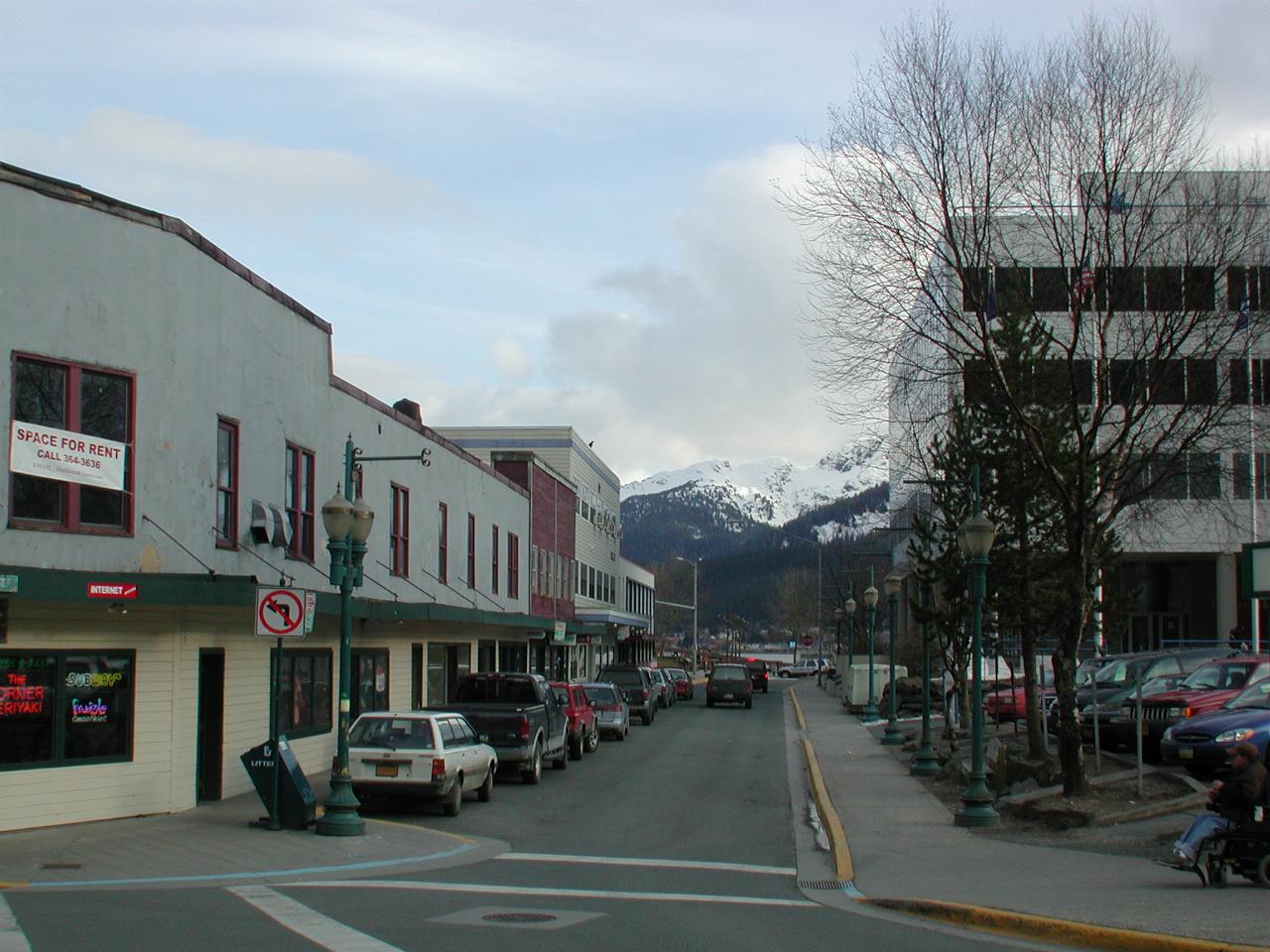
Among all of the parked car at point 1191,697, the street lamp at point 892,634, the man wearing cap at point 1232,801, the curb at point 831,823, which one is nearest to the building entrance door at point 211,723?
the curb at point 831,823

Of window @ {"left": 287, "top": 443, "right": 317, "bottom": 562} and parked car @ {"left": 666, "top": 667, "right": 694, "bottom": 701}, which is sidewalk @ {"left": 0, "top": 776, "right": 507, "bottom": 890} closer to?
window @ {"left": 287, "top": 443, "right": 317, "bottom": 562}

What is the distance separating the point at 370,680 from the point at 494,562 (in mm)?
12495

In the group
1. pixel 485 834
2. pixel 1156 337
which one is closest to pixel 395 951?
pixel 485 834

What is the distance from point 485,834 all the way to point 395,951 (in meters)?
8.41

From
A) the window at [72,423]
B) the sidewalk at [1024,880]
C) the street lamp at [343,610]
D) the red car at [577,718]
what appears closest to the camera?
the sidewalk at [1024,880]

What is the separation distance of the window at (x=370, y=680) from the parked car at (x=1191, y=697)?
14.8 meters

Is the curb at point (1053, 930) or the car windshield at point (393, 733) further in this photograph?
the car windshield at point (393, 733)

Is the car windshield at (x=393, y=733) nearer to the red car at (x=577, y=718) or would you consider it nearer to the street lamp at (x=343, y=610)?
the street lamp at (x=343, y=610)

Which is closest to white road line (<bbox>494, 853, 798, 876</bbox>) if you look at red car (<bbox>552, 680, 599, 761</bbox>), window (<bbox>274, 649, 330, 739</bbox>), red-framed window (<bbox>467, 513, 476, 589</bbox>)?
window (<bbox>274, 649, 330, 739</bbox>)

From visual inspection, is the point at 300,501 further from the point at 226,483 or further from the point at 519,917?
the point at 519,917

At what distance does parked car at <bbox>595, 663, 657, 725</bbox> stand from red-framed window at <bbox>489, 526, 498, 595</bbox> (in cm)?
509

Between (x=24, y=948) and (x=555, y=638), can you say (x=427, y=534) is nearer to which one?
(x=555, y=638)

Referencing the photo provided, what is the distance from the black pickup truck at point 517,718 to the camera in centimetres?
2397

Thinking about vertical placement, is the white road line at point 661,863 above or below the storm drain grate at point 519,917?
below
